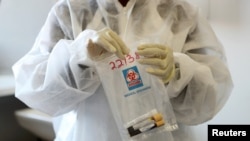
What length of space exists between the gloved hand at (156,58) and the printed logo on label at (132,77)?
0.03 m

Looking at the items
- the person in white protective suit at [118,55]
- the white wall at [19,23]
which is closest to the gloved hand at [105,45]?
the person in white protective suit at [118,55]

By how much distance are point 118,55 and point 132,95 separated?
0.10 m

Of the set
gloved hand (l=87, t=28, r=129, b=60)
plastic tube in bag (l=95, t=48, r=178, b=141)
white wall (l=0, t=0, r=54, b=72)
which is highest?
A: white wall (l=0, t=0, r=54, b=72)

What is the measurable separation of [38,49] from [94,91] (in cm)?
21

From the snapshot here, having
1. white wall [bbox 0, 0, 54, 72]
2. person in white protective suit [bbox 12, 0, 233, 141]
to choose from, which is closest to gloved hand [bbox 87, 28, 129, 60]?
person in white protective suit [bbox 12, 0, 233, 141]

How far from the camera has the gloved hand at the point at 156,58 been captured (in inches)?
29.3

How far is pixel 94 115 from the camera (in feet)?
2.77

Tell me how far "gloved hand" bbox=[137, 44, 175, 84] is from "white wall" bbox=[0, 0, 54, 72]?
45.8 inches

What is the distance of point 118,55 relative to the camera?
740mm

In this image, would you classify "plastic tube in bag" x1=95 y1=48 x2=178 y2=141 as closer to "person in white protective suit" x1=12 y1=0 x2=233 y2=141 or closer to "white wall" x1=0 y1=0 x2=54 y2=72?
"person in white protective suit" x1=12 y1=0 x2=233 y2=141

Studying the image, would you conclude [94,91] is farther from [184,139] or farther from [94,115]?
[184,139]

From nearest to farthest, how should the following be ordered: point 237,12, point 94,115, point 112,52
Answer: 1. point 112,52
2. point 94,115
3. point 237,12

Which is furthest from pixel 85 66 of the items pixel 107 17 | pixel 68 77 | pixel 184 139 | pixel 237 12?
pixel 237 12

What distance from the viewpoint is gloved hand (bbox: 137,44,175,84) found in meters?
0.74
